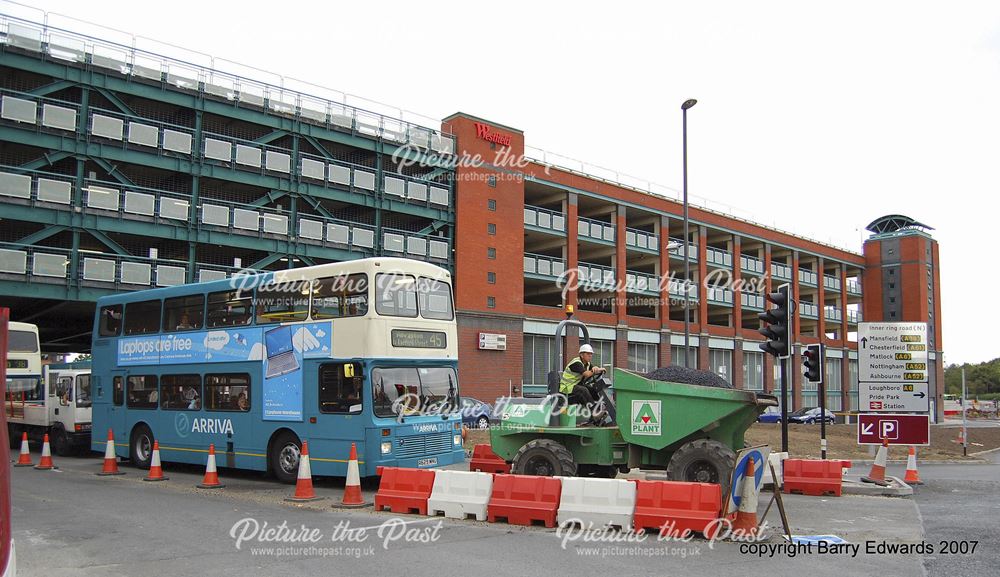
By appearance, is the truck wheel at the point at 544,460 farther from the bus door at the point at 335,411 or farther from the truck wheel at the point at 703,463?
the bus door at the point at 335,411

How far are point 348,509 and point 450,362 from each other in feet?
14.7

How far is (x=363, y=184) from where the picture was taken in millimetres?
38281

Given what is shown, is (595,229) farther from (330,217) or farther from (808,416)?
(808,416)

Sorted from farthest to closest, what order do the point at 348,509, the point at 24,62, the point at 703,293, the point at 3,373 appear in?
the point at 703,293 < the point at 24,62 < the point at 348,509 < the point at 3,373

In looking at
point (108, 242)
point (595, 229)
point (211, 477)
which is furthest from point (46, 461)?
point (595, 229)

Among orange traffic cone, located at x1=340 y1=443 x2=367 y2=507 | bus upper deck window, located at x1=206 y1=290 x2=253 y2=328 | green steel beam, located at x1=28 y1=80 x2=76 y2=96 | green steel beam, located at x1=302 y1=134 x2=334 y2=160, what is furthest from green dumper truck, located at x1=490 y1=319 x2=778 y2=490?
green steel beam, located at x1=302 y1=134 x2=334 y2=160

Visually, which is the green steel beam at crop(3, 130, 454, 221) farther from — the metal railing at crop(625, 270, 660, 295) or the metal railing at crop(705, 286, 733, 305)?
the metal railing at crop(705, 286, 733, 305)

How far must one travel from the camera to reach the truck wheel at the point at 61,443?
21391 millimetres

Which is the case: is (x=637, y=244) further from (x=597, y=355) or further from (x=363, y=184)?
(x=363, y=184)

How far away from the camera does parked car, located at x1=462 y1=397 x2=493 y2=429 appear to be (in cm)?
3179

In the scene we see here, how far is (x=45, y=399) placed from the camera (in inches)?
868

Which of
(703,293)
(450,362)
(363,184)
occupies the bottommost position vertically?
(450,362)

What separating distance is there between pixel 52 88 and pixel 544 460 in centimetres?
2689

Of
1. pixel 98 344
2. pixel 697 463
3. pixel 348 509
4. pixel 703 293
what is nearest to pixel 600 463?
pixel 697 463
